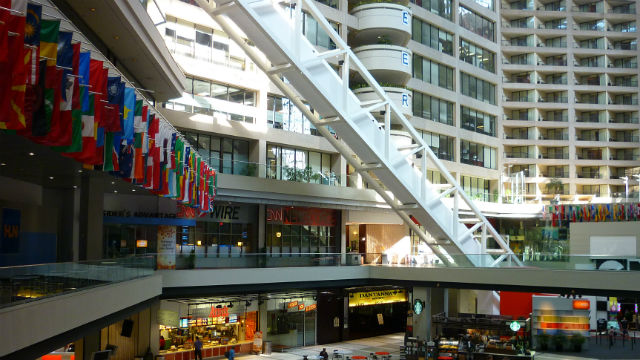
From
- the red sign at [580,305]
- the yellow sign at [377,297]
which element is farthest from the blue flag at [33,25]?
the yellow sign at [377,297]

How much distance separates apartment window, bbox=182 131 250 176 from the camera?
3462cm

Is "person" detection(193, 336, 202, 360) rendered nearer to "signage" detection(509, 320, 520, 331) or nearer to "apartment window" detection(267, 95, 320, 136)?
"apartment window" detection(267, 95, 320, 136)

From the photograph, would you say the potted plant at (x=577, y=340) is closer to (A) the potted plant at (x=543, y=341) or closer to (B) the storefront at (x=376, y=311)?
(A) the potted plant at (x=543, y=341)

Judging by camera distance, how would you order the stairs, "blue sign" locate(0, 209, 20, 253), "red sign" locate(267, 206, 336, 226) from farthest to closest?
"red sign" locate(267, 206, 336, 226) → the stairs → "blue sign" locate(0, 209, 20, 253)

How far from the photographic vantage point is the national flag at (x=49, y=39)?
10944 millimetres

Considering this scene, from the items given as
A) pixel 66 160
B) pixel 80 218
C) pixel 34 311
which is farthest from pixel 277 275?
pixel 34 311

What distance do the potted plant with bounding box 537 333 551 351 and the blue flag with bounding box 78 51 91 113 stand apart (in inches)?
1222

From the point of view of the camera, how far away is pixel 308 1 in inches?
1080

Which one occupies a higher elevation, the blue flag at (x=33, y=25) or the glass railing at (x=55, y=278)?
the blue flag at (x=33, y=25)

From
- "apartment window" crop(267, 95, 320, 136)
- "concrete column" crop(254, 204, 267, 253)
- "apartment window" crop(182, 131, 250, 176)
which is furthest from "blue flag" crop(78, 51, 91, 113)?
"apartment window" crop(267, 95, 320, 136)

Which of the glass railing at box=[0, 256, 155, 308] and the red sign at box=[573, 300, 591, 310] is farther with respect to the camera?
the red sign at box=[573, 300, 591, 310]

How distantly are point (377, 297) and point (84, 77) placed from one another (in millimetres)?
34622

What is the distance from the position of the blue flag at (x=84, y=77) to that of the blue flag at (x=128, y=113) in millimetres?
2582

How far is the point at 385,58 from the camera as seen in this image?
140 ft
